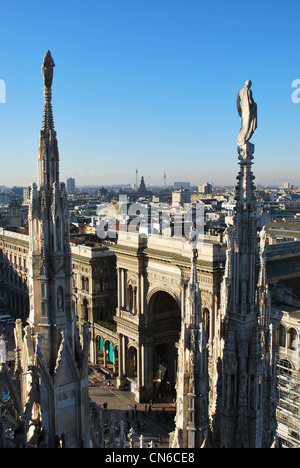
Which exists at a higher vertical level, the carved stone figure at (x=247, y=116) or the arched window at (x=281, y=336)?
the carved stone figure at (x=247, y=116)

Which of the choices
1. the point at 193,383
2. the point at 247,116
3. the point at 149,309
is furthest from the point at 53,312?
the point at 149,309

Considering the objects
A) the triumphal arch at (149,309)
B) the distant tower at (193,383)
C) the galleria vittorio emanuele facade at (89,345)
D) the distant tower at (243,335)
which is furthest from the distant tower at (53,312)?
the triumphal arch at (149,309)

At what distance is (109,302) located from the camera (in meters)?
54.8

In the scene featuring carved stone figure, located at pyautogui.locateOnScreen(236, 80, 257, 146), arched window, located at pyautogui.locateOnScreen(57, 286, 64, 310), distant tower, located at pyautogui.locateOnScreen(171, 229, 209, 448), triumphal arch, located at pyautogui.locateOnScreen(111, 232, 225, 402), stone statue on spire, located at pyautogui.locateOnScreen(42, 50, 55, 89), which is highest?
stone statue on spire, located at pyautogui.locateOnScreen(42, 50, 55, 89)

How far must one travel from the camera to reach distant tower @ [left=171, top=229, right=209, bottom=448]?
11062 mm

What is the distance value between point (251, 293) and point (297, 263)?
31.6 meters

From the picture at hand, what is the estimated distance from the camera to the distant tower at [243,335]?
10.6 meters

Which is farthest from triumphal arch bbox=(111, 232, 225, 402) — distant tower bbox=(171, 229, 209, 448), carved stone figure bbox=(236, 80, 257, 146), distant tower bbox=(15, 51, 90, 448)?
distant tower bbox=(15, 51, 90, 448)

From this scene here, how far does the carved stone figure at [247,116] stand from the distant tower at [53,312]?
475cm

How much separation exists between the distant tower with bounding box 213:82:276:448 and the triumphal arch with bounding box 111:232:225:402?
24927 mm

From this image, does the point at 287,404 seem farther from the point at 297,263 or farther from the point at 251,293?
the point at 251,293

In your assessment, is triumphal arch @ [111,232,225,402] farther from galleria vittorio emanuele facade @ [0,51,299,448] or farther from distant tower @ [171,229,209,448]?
galleria vittorio emanuele facade @ [0,51,299,448]

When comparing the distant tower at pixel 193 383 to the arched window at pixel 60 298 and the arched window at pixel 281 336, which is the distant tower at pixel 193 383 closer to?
the arched window at pixel 60 298
